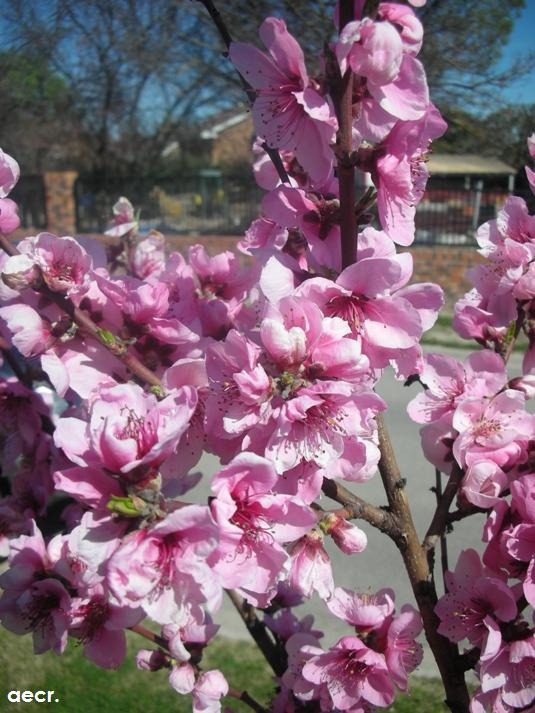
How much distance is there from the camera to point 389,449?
53.8 inches

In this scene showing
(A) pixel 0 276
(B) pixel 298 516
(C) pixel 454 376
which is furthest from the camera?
(C) pixel 454 376

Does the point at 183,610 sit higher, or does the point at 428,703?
the point at 183,610

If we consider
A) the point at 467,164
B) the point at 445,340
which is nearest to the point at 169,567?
the point at 445,340

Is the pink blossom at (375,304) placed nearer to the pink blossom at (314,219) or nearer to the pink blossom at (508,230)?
the pink blossom at (314,219)

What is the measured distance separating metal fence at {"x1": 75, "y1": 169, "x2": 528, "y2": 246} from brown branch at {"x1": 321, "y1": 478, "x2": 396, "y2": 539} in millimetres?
13473

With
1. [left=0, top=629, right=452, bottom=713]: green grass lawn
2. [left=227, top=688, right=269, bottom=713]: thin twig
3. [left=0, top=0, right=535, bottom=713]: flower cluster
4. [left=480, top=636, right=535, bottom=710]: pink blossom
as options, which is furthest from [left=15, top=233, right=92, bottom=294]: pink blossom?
[left=0, top=629, right=452, bottom=713]: green grass lawn

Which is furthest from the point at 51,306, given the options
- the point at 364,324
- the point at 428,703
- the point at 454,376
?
the point at 428,703

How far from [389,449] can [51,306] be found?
28.8 inches

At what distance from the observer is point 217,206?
16953 millimetres

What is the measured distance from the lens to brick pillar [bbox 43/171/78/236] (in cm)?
1764

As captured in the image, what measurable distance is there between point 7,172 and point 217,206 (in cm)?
1590

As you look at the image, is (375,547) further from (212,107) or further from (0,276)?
(212,107)

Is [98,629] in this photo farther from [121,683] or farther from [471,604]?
[121,683]

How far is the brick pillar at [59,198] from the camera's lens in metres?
17.6
